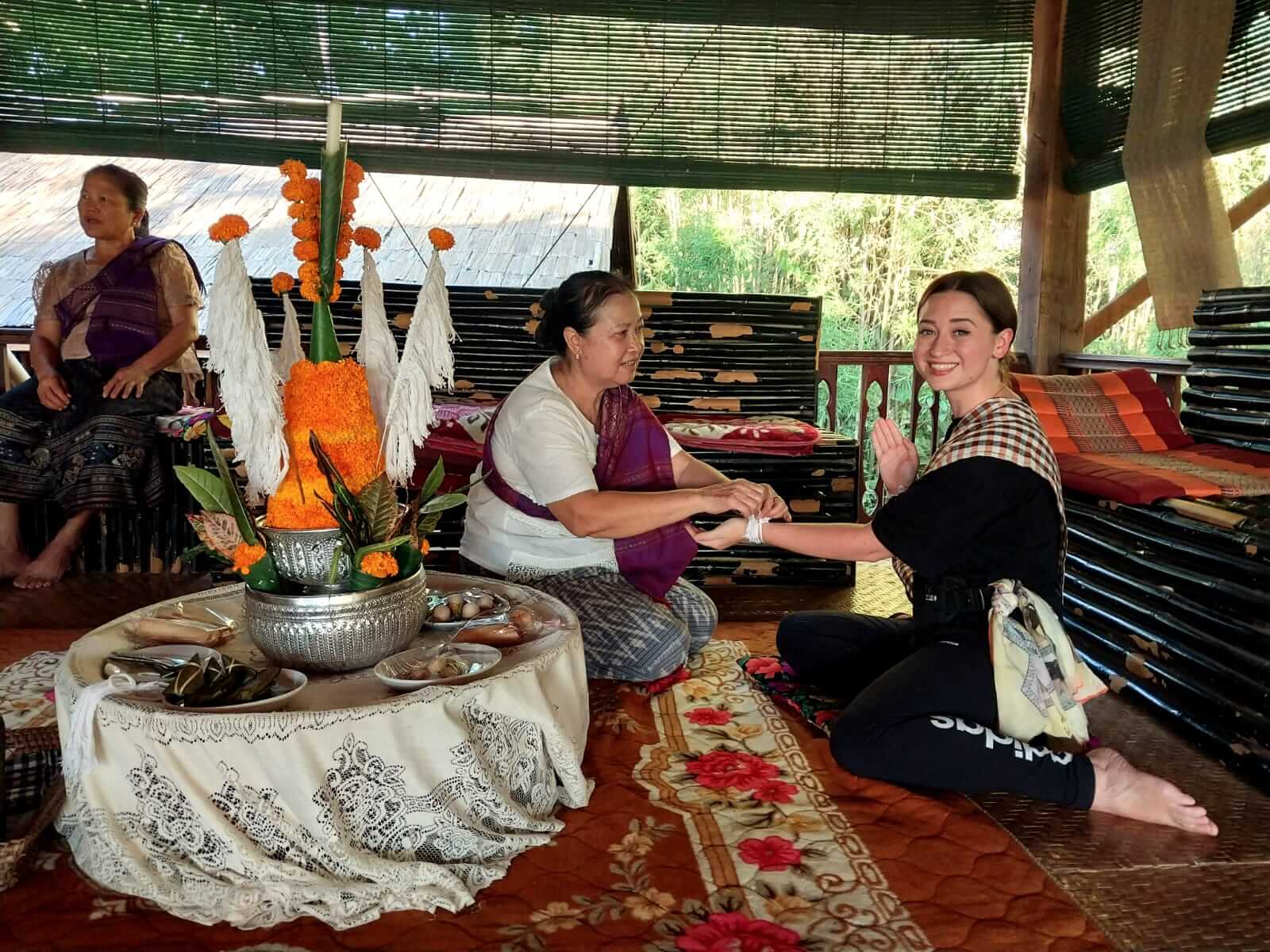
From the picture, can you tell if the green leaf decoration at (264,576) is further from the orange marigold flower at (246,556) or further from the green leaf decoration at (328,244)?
the green leaf decoration at (328,244)

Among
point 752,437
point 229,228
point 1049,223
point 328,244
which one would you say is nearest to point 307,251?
point 328,244

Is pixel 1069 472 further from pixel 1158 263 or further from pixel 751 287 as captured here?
pixel 751 287

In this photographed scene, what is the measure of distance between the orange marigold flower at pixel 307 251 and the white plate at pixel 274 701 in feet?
2.35

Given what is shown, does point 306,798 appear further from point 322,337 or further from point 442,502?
point 322,337

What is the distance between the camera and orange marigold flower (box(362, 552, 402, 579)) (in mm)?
1664

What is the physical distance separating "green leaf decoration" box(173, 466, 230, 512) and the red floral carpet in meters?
0.67

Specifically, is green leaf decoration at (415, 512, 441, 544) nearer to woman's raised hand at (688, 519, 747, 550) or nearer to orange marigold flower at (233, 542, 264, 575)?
orange marigold flower at (233, 542, 264, 575)

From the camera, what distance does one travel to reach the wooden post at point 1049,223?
15.3 ft

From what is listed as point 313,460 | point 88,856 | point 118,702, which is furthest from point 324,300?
point 88,856

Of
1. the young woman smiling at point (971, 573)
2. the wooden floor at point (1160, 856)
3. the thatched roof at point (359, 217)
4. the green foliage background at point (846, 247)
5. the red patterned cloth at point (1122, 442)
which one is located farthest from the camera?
the green foliage background at point (846, 247)

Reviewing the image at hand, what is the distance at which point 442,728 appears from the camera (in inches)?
63.2

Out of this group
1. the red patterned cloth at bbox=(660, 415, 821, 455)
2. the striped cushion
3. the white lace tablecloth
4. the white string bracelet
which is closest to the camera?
the white lace tablecloth

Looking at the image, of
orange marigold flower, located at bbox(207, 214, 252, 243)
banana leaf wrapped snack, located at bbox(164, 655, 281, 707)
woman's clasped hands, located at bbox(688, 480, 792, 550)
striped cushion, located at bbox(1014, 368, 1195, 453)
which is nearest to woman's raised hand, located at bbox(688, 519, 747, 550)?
woman's clasped hands, located at bbox(688, 480, 792, 550)

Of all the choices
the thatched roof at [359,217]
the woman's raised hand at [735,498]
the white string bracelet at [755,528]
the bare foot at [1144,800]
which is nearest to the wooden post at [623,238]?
the thatched roof at [359,217]
